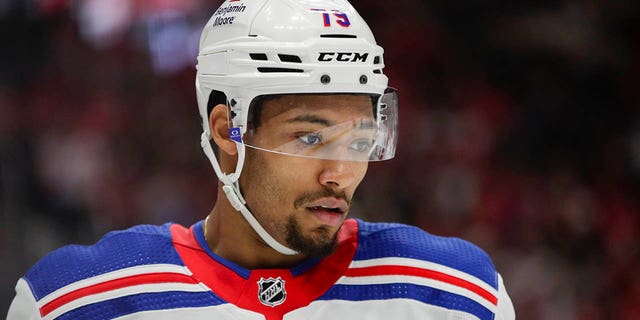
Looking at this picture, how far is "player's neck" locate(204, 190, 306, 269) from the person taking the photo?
77.6 inches

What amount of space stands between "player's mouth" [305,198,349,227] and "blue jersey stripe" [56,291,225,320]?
0.89 feet

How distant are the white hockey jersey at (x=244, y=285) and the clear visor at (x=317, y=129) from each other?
26cm

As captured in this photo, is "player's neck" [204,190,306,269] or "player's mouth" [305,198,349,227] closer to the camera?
"player's mouth" [305,198,349,227]

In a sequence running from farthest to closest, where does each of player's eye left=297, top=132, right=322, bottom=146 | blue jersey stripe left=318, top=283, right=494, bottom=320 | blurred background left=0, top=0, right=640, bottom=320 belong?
blurred background left=0, top=0, right=640, bottom=320
blue jersey stripe left=318, top=283, right=494, bottom=320
player's eye left=297, top=132, right=322, bottom=146

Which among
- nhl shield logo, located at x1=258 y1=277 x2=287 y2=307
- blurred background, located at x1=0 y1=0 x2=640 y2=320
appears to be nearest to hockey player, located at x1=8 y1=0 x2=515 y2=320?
nhl shield logo, located at x1=258 y1=277 x2=287 y2=307

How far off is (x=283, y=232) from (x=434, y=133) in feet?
10.3

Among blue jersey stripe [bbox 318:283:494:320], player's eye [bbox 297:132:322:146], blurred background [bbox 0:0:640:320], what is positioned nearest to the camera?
player's eye [bbox 297:132:322:146]

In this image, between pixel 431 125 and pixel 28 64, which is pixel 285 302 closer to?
pixel 431 125

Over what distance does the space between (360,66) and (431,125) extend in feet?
10.3

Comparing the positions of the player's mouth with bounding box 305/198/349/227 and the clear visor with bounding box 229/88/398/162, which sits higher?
the clear visor with bounding box 229/88/398/162

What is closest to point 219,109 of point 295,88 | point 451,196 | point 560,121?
point 295,88

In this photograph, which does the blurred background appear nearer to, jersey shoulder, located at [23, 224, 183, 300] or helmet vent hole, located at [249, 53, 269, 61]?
jersey shoulder, located at [23, 224, 183, 300]

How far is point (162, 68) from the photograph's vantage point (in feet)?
17.8

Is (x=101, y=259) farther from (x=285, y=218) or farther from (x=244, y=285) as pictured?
(x=285, y=218)
